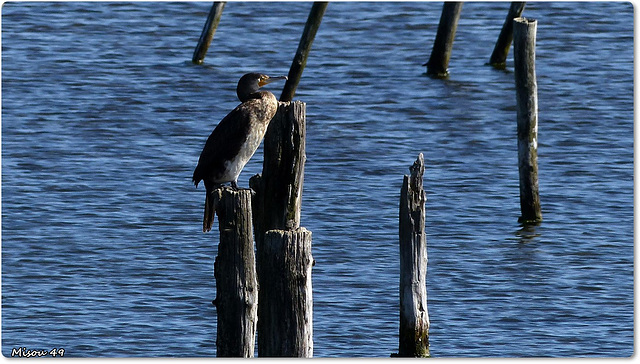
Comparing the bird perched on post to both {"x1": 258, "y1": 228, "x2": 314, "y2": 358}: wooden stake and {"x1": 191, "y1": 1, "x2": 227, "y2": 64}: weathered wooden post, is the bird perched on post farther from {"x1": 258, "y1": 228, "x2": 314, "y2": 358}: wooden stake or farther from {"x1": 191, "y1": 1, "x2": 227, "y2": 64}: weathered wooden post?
{"x1": 191, "y1": 1, "x2": 227, "y2": 64}: weathered wooden post

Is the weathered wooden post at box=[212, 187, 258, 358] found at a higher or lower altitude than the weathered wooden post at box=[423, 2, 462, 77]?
lower

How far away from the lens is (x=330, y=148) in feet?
54.1

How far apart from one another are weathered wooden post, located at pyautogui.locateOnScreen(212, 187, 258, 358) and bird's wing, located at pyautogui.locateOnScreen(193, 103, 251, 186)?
3.31 feet

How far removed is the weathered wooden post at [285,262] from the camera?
7.41 meters

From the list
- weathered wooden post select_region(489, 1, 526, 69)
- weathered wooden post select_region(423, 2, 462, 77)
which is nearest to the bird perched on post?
weathered wooden post select_region(423, 2, 462, 77)

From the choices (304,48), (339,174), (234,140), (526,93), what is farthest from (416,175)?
(304,48)

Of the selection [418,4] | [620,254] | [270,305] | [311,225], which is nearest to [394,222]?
[311,225]

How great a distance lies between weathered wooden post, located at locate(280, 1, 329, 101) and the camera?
17.3 metres

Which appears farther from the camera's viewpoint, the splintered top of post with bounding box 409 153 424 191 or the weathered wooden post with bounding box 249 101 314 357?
the splintered top of post with bounding box 409 153 424 191

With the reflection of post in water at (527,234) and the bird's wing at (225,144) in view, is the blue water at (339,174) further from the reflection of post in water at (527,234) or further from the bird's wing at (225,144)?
the bird's wing at (225,144)

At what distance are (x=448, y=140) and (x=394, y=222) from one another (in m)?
3.48

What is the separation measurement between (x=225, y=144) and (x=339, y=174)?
6.84 meters

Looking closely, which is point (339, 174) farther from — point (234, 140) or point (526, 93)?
point (234, 140)

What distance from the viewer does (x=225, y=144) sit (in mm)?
8688
